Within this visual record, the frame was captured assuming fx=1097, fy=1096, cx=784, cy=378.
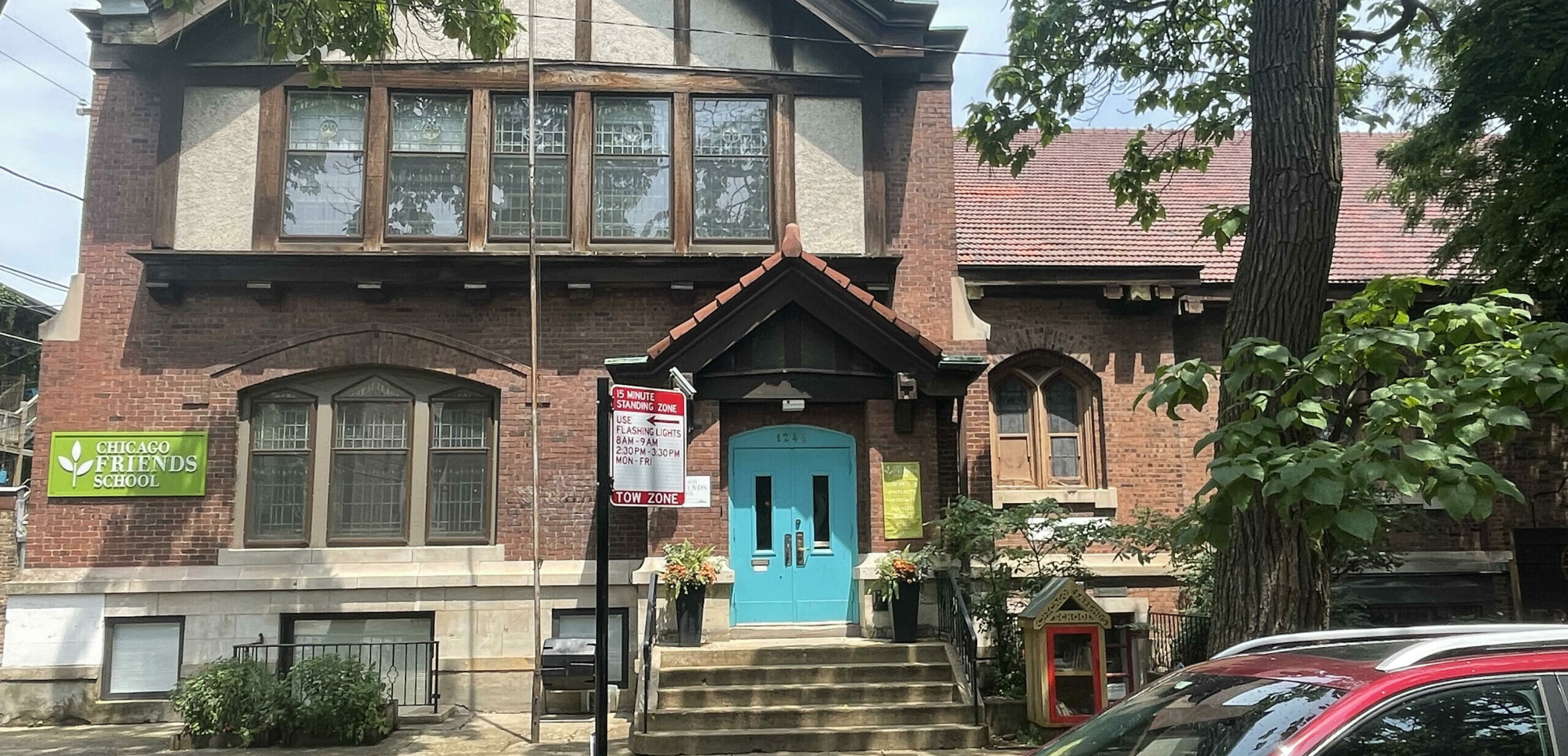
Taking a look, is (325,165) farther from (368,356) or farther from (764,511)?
(764,511)

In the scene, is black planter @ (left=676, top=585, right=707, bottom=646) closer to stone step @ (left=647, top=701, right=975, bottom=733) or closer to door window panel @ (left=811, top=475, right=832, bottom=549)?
stone step @ (left=647, top=701, right=975, bottom=733)

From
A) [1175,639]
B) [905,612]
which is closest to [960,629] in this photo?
[905,612]

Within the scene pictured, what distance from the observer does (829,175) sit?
13.2 m

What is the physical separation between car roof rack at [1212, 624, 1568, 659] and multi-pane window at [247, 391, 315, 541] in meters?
10.9

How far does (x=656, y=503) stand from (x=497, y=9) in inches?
194

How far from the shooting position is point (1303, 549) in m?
6.74

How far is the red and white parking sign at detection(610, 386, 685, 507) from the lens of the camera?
21.2 ft

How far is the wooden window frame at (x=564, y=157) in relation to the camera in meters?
12.9

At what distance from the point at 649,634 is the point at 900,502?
315cm

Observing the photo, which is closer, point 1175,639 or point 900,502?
point 900,502

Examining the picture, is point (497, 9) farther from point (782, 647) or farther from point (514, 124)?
point (782, 647)

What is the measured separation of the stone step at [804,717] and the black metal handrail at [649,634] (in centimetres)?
24

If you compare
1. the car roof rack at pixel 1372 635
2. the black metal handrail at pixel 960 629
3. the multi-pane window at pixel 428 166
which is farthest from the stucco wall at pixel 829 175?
the car roof rack at pixel 1372 635

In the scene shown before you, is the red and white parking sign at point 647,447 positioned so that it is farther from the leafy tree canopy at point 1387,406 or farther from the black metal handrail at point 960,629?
the black metal handrail at point 960,629
